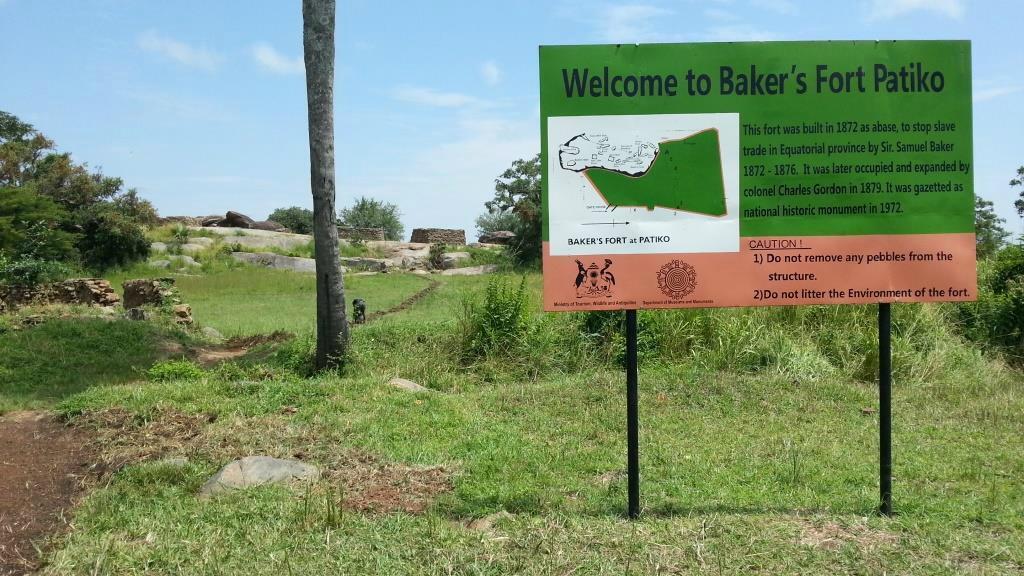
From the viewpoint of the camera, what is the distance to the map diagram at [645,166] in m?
4.22

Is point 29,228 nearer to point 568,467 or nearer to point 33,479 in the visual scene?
point 33,479

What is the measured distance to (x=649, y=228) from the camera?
13.9ft

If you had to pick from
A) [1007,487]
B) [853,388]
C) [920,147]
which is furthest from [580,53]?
[853,388]

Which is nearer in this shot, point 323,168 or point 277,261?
point 323,168

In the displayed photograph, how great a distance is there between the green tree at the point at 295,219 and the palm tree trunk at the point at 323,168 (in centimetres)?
3610

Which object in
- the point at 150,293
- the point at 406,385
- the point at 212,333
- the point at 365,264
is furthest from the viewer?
the point at 365,264

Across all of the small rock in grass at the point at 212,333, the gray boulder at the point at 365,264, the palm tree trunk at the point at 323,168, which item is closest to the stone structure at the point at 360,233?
the gray boulder at the point at 365,264

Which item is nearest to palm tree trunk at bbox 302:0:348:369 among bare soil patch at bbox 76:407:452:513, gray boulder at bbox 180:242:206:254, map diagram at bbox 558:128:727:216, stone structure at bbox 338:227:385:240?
bare soil patch at bbox 76:407:452:513

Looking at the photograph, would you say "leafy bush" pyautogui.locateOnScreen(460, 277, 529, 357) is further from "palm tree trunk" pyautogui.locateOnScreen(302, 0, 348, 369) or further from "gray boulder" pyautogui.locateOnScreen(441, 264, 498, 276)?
"gray boulder" pyautogui.locateOnScreen(441, 264, 498, 276)

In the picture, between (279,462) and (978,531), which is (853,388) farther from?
(279,462)

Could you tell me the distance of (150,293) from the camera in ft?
49.3

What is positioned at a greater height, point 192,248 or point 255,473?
point 192,248

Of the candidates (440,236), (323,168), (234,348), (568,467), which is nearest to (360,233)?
(440,236)

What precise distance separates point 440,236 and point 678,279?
3339cm
